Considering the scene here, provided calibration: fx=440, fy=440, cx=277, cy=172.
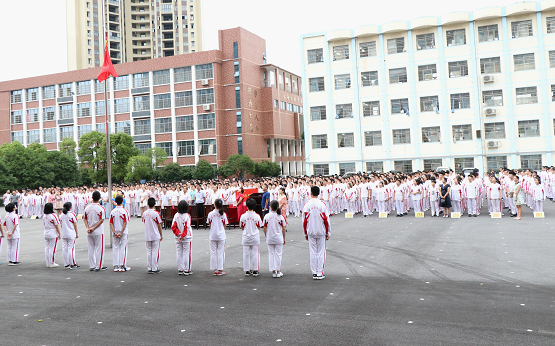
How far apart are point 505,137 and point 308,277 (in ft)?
112

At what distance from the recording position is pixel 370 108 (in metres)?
40.8

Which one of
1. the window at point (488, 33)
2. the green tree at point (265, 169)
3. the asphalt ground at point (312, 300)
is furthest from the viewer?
the green tree at point (265, 169)

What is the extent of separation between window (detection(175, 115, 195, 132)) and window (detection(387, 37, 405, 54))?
99.2 feet

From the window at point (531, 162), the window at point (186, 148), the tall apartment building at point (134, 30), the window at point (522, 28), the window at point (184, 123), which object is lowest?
the window at point (531, 162)

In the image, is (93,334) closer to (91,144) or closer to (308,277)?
(308,277)

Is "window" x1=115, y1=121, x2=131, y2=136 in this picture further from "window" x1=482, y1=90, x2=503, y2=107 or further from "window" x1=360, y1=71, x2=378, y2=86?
"window" x1=482, y1=90, x2=503, y2=107

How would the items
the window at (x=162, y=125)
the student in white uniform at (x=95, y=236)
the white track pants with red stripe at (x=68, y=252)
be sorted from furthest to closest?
the window at (x=162, y=125)
the white track pants with red stripe at (x=68, y=252)
the student in white uniform at (x=95, y=236)

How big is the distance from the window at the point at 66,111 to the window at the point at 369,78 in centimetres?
4771

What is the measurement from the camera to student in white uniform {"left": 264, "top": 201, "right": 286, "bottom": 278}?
9445 mm

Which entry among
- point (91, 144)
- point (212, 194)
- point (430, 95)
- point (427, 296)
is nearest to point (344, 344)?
point (427, 296)

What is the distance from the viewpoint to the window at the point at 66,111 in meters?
67.7

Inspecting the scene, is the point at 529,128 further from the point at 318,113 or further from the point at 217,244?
the point at 217,244

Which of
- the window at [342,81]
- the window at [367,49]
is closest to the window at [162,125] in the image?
the window at [342,81]

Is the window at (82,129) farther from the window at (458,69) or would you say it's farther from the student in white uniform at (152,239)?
the student in white uniform at (152,239)
